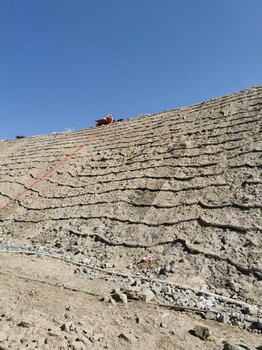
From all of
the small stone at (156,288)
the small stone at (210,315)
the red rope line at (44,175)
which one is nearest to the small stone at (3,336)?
the small stone at (156,288)

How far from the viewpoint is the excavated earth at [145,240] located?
337 cm

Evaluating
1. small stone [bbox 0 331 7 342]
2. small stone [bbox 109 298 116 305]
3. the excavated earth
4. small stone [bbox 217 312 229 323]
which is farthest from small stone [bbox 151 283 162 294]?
small stone [bbox 0 331 7 342]

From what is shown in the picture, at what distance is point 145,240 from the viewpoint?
18.3ft

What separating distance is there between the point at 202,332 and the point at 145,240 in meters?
2.42

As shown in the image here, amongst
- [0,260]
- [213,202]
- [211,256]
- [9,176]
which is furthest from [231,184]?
[9,176]

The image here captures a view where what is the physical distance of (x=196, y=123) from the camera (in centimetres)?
874

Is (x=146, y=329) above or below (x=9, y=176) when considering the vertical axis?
below

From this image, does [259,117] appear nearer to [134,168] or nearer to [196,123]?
[196,123]

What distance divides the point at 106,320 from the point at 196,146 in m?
4.97

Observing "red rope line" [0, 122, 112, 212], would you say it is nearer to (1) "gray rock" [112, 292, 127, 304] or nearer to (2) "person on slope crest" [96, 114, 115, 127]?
(2) "person on slope crest" [96, 114, 115, 127]

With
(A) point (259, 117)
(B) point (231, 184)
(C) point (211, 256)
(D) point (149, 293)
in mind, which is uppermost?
(A) point (259, 117)

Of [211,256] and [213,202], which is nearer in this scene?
[211,256]

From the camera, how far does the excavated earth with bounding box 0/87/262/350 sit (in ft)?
11.1

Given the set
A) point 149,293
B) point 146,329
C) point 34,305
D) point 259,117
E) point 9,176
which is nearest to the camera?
point 146,329
